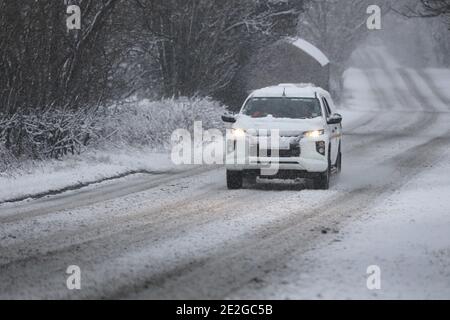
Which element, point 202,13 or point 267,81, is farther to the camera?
point 267,81

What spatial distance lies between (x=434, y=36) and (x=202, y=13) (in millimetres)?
60430

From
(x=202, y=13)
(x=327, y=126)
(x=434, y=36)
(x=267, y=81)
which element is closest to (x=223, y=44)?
(x=202, y=13)

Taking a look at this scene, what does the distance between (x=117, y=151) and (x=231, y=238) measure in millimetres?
12170

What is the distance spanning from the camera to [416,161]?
22.2 metres

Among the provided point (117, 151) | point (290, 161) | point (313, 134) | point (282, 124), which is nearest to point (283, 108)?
point (282, 124)

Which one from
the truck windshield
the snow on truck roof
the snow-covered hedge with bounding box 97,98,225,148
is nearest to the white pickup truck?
the truck windshield

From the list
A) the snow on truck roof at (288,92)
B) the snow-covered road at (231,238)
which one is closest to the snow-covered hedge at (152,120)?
the snow-covered road at (231,238)

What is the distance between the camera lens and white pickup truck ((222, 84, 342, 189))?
1606 cm

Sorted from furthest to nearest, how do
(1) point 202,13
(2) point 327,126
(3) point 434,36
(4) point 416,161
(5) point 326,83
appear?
(3) point 434,36 < (5) point 326,83 < (1) point 202,13 < (4) point 416,161 < (2) point 327,126

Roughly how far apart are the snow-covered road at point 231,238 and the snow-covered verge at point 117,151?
0.85 metres

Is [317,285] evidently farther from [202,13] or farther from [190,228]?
[202,13]

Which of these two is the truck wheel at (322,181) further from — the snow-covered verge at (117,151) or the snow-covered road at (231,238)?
the snow-covered verge at (117,151)

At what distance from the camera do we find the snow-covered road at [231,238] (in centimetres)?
847

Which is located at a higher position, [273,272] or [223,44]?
[223,44]
